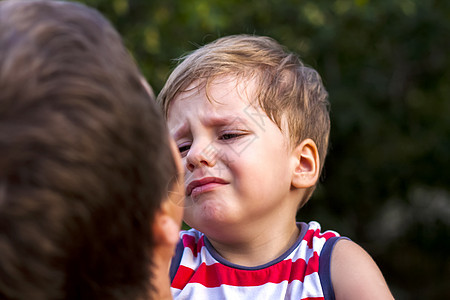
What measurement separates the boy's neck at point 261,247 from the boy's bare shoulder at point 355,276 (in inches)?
8.2

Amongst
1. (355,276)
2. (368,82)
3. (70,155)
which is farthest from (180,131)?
(368,82)

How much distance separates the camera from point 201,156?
182 centimetres

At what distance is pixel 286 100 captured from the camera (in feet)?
6.59

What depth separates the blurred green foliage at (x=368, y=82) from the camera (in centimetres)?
474

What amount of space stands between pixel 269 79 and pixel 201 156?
16.5 inches

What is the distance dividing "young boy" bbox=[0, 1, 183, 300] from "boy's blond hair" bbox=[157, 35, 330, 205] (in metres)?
0.94

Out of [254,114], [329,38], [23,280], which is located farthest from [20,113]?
[329,38]

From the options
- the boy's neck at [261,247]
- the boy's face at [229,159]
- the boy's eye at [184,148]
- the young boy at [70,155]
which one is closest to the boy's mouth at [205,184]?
the boy's face at [229,159]

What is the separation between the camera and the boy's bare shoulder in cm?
171

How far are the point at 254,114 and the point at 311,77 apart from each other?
469 millimetres

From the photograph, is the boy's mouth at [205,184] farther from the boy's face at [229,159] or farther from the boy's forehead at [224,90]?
the boy's forehead at [224,90]

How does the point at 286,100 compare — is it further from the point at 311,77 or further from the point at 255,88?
the point at 311,77

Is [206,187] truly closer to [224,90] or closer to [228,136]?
[228,136]

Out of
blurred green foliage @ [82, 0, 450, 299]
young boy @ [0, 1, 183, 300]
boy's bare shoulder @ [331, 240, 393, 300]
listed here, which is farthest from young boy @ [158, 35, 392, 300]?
blurred green foliage @ [82, 0, 450, 299]
